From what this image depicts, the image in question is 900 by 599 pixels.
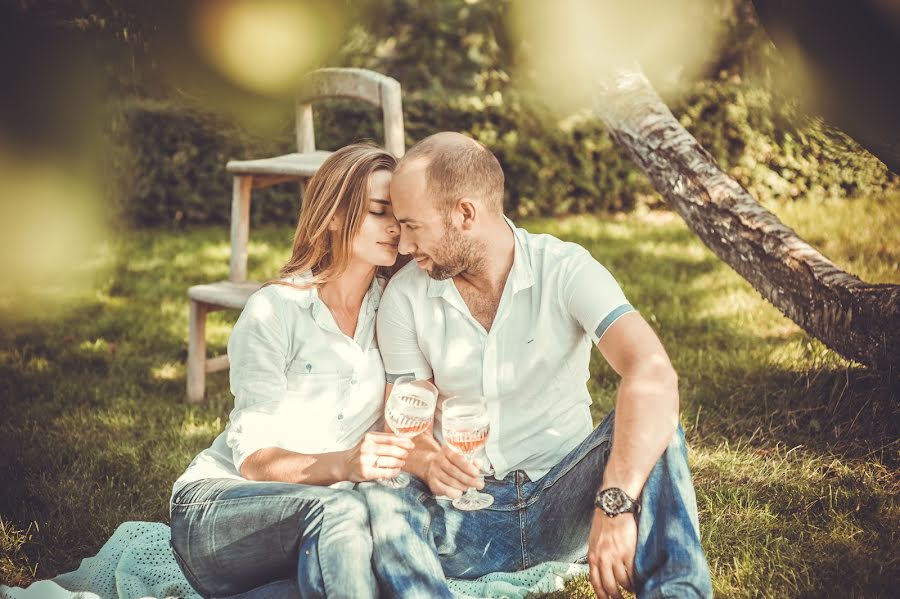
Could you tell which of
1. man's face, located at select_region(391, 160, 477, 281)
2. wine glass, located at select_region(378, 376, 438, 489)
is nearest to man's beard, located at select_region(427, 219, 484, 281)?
man's face, located at select_region(391, 160, 477, 281)

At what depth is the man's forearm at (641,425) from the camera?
6.93 ft

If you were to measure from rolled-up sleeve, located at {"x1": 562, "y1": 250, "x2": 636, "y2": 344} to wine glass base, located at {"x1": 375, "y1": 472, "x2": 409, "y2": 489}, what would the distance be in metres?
0.75

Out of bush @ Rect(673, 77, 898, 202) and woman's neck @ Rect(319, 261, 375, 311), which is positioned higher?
bush @ Rect(673, 77, 898, 202)

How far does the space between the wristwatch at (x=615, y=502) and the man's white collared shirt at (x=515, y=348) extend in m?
0.48

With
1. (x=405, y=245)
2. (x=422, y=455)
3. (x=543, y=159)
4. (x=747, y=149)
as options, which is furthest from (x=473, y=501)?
(x=747, y=149)

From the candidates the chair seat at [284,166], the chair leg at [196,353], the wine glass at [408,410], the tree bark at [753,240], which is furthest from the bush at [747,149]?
the wine glass at [408,410]

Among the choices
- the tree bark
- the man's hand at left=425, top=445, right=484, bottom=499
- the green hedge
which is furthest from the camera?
the green hedge

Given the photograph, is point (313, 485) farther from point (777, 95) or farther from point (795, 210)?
point (795, 210)

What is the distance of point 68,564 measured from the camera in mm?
2826

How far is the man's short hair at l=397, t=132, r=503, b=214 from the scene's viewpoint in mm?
2562

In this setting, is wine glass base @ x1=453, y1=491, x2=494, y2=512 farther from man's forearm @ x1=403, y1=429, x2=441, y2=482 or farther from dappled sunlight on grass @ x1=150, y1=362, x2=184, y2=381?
dappled sunlight on grass @ x1=150, y1=362, x2=184, y2=381

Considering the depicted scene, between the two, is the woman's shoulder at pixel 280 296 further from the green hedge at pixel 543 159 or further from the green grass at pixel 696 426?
the green hedge at pixel 543 159

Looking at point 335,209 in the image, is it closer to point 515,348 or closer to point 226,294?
point 515,348

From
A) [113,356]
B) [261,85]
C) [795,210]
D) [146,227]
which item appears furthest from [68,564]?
[795,210]
